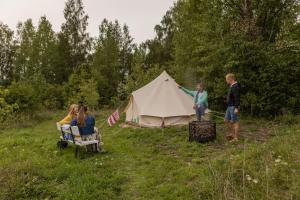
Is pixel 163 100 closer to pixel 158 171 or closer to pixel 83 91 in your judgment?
pixel 158 171

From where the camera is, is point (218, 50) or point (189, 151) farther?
point (218, 50)

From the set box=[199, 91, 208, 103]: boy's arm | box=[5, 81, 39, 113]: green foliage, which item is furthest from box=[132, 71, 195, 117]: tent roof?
box=[5, 81, 39, 113]: green foliage

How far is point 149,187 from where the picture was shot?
5.61 metres

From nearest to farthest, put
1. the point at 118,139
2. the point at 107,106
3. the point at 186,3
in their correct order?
the point at 118,139 < the point at 186,3 < the point at 107,106

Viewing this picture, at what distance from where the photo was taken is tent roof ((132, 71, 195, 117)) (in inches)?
477

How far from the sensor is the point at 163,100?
12.3m

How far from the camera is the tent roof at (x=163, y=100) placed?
12.1 meters

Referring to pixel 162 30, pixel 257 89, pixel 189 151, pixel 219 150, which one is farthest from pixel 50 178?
pixel 162 30

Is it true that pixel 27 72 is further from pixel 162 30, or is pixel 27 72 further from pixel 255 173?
pixel 255 173

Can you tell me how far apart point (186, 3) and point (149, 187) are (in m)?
16.3

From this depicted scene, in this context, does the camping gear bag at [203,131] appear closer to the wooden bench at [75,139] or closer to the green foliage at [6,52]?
the wooden bench at [75,139]

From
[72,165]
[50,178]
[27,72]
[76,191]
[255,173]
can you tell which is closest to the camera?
[255,173]

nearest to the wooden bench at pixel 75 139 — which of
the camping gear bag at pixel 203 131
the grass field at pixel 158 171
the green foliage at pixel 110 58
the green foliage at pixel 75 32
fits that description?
the grass field at pixel 158 171

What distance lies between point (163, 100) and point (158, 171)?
6052 mm
